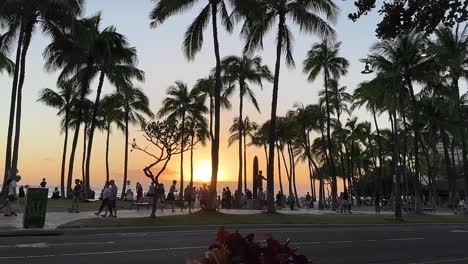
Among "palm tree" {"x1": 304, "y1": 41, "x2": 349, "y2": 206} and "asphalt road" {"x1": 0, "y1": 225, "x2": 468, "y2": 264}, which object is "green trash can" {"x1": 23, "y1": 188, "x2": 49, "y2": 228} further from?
"palm tree" {"x1": 304, "y1": 41, "x2": 349, "y2": 206}

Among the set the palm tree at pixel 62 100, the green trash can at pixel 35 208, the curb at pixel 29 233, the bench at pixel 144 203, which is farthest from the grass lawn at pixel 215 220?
the palm tree at pixel 62 100

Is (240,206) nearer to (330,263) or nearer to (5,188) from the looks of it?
(5,188)

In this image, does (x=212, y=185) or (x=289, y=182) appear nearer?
(x=212, y=185)

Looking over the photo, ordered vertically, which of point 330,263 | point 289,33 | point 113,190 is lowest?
point 330,263

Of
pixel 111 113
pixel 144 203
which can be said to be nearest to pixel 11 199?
pixel 144 203

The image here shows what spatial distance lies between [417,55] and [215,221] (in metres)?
20.5

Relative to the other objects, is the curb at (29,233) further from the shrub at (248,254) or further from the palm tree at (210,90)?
the palm tree at (210,90)

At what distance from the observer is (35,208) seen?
2039 centimetres

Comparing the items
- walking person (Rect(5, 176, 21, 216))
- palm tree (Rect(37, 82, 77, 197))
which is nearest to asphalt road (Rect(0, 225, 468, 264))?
walking person (Rect(5, 176, 21, 216))

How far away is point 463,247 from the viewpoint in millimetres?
18094

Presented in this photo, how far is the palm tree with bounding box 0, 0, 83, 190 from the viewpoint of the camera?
102 ft

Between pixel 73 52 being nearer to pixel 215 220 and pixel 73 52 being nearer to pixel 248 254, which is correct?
pixel 215 220

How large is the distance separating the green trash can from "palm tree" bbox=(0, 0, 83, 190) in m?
10.9

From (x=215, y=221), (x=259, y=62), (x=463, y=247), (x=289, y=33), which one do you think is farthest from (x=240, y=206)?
(x=463, y=247)
